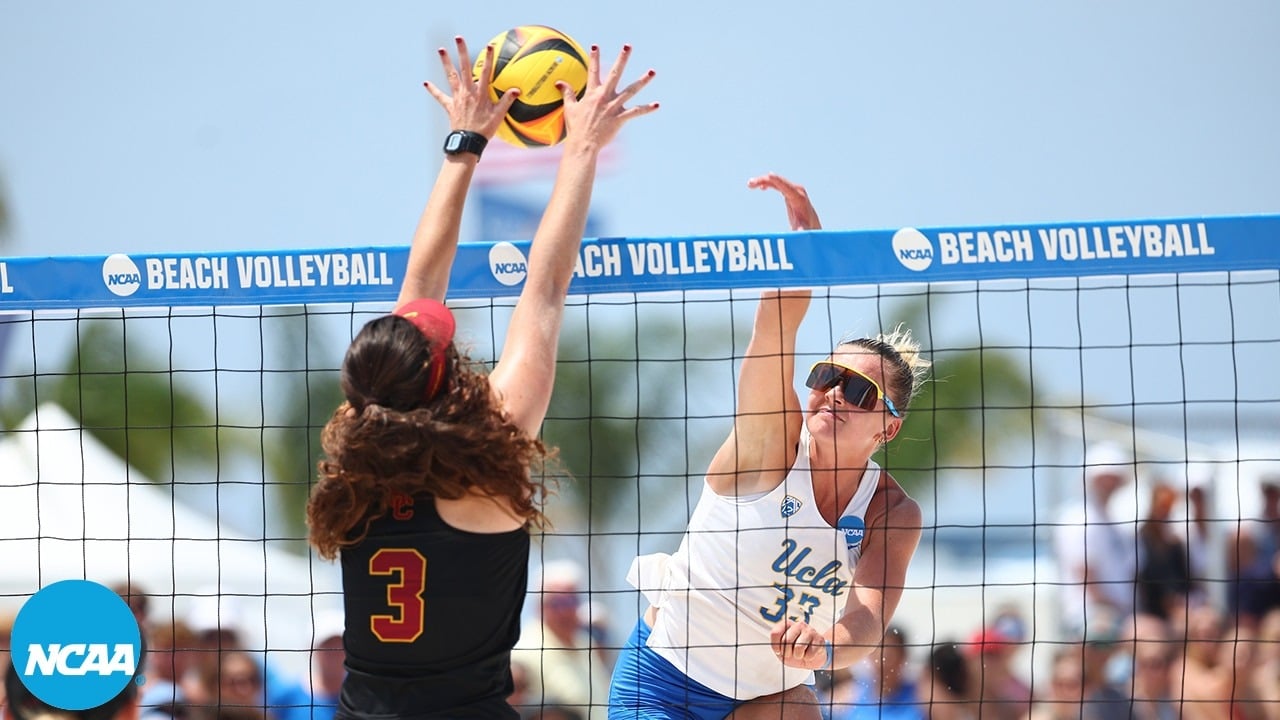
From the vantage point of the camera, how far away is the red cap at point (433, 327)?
2.62 metres

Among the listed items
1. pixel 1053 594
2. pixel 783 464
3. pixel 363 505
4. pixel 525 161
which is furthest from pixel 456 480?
pixel 525 161

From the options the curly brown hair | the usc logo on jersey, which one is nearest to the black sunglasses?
the curly brown hair

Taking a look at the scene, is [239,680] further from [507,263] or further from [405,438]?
[405,438]

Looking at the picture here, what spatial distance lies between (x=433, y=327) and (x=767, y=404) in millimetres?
1385

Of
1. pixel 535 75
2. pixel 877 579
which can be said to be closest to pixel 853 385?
pixel 877 579

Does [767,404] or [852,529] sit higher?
[767,404]

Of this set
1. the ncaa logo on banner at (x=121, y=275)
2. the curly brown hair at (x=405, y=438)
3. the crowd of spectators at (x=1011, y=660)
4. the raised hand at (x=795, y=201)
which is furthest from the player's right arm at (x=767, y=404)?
the crowd of spectators at (x=1011, y=660)

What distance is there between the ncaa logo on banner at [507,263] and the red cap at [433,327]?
4.03ft

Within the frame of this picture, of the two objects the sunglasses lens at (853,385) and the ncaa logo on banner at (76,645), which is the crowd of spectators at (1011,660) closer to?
the ncaa logo on banner at (76,645)

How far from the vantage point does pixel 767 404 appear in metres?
3.82

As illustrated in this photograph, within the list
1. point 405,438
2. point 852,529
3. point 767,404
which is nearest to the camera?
point 405,438

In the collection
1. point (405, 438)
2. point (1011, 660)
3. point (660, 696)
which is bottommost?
point (1011, 660)

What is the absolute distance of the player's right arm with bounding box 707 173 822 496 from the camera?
→ 3814mm

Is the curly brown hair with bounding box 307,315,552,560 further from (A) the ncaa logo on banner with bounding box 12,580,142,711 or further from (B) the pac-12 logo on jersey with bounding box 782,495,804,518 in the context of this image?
(A) the ncaa logo on banner with bounding box 12,580,142,711
